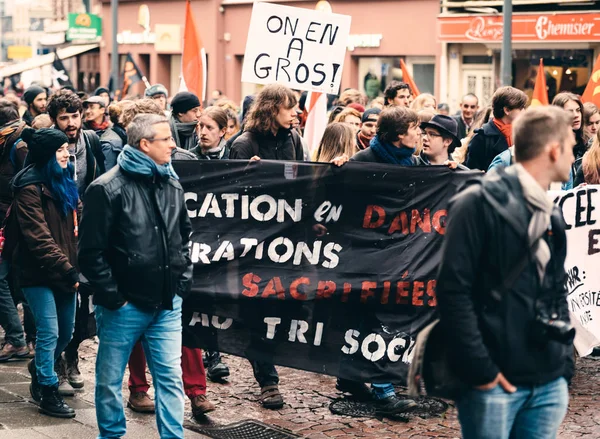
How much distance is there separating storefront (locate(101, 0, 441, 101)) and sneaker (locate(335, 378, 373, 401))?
2052cm

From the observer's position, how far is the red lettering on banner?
Result: 7.36m

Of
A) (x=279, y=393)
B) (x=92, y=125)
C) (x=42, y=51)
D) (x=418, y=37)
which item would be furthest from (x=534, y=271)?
Result: (x=42, y=51)

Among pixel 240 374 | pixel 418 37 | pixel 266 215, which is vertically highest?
pixel 418 37

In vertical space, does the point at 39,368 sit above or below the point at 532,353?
below

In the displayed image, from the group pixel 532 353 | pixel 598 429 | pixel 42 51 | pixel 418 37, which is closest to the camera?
pixel 532 353

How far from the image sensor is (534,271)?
13.6ft

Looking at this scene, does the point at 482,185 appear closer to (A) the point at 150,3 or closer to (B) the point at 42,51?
(A) the point at 150,3

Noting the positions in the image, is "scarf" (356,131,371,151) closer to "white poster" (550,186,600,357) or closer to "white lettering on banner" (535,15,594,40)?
"white poster" (550,186,600,357)

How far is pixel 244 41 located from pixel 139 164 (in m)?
28.6

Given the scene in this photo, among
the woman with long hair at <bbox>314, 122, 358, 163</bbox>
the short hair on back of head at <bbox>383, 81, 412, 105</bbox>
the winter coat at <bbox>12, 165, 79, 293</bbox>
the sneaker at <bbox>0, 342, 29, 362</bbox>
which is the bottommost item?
the sneaker at <bbox>0, 342, 29, 362</bbox>

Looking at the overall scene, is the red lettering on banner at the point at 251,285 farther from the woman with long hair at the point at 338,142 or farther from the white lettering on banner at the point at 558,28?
the white lettering on banner at the point at 558,28

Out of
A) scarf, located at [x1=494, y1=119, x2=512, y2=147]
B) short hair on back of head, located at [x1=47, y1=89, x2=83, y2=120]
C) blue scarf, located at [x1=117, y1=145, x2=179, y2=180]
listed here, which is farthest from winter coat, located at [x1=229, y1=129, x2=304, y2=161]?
blue scarf, located at [x1=117, y1=145, x2=179, y2=180]

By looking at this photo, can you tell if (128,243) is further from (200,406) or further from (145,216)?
(200,406)

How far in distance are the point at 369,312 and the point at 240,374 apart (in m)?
1.88
